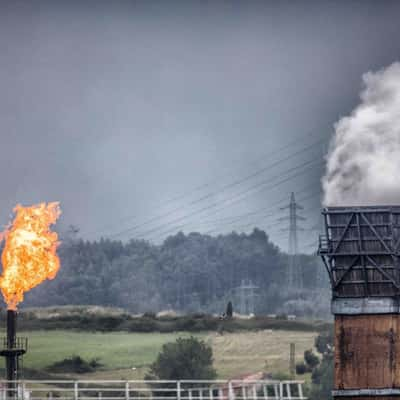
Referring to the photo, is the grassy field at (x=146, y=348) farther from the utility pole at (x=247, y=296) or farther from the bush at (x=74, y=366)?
the utility pole at (x=247, y=296)

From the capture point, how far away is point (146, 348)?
335ft

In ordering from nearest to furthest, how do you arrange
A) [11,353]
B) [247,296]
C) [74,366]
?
[11,353] < [74,366] < [247,296]

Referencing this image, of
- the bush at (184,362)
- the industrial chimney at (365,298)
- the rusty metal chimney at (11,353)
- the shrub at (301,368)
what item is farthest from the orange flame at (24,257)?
the shrub at (301,368)

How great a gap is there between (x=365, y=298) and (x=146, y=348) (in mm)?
35129

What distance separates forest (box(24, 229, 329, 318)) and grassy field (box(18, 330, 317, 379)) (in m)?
8.40

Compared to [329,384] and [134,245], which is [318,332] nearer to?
[329,384]

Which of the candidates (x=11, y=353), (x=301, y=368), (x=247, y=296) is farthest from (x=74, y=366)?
(x=247, y=296)

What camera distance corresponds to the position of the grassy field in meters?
98.3

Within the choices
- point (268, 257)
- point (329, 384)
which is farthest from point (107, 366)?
point (268, 257)

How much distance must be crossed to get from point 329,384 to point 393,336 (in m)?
27.7

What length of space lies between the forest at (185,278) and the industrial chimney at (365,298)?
4279cm

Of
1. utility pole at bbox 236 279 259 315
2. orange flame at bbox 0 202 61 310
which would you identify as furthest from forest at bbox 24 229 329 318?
orange flame at bbox 0 202 61 310

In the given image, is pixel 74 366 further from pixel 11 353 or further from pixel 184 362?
pixel 11 353

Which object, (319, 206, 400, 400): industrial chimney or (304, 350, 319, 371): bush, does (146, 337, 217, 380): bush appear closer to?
(304, 350, 319, 371): bush
